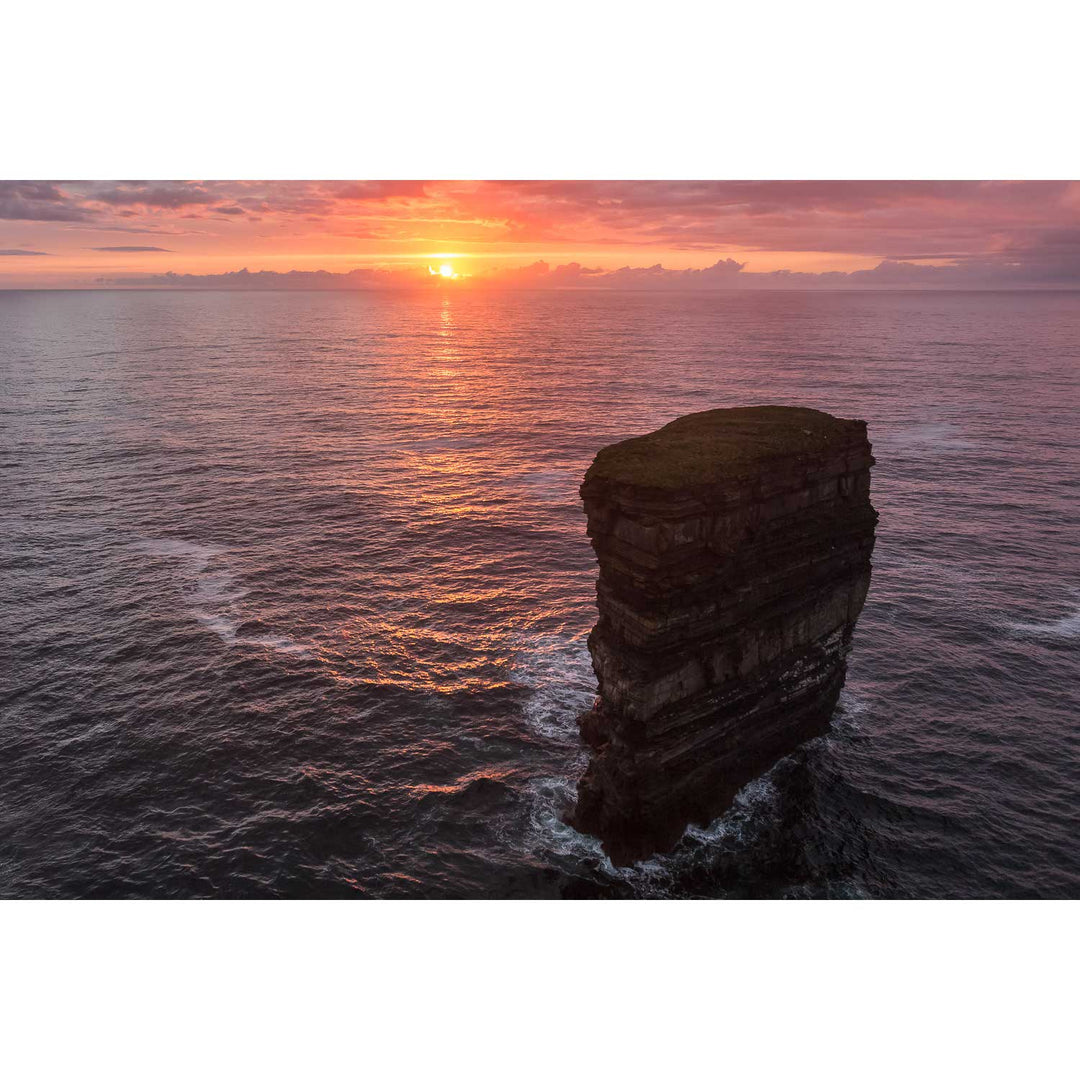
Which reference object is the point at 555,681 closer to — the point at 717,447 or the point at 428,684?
the point at 428,684

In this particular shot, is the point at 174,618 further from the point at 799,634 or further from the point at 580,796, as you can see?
the point at 799,634

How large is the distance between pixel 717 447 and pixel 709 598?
7.10 m

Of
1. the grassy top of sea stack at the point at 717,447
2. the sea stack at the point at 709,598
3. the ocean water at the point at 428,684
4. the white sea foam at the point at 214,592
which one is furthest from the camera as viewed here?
the white sea foam at the point at 214,592

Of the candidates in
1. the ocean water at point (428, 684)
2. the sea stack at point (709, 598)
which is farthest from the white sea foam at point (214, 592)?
the sea stack at point (709, 598)

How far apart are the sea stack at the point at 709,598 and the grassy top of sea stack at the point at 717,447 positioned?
3.7 inches

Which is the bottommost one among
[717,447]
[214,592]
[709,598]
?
[214,592]

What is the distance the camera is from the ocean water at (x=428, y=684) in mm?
33688

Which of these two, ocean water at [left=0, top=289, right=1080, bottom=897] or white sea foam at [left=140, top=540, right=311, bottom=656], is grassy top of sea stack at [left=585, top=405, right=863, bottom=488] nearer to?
ocean water at [left=0, top=289, right=1080, bottom=897]

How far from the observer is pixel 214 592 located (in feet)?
189

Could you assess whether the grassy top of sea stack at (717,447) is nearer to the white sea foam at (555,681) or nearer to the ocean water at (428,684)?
the white sea foam at (555,681)

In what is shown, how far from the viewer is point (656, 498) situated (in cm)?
2953

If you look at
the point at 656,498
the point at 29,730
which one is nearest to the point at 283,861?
the point at 29,730

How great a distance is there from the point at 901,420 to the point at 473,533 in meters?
78.1

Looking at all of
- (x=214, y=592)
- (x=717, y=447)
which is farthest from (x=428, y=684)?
(x=717, y=447)
